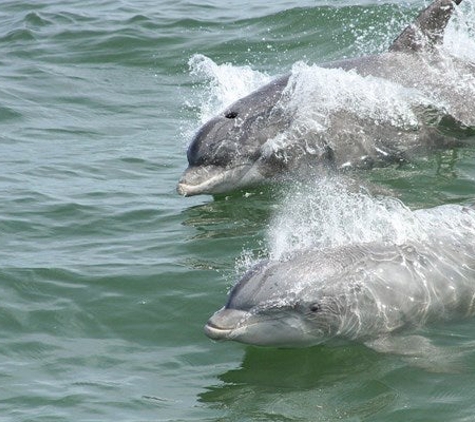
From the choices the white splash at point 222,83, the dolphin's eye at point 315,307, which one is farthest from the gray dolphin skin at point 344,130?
the dolphin's eye at point 315,307

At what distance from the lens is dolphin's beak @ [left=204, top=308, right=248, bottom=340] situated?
9.80 meters

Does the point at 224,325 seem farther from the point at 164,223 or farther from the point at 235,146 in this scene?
the point at 235,146

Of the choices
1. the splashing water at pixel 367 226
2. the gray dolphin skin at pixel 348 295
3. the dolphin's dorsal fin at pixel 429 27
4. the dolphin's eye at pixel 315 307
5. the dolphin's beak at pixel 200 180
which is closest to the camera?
the gray dolphin skin at pixel 348 295

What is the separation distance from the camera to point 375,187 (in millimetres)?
13938

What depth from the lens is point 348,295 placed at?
405 inches

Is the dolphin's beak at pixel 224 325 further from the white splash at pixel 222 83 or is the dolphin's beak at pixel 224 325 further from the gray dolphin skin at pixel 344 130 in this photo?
the white splash at pixel 222 83

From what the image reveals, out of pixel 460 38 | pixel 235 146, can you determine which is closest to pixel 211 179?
pixel 235 146

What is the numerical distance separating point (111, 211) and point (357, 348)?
15.1 ft

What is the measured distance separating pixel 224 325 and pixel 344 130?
5.39 m

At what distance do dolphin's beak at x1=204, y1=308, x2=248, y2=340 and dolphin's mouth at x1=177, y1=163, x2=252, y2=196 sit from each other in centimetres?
441

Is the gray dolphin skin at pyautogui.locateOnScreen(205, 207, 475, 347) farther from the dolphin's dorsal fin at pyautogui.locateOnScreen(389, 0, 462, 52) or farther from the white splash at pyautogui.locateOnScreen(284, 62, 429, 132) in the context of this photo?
the dolphin's dorsal fin at pyautogui.locateOnScreen(389, 0, 462, 52)

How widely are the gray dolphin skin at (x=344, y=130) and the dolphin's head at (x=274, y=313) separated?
13.7 feet

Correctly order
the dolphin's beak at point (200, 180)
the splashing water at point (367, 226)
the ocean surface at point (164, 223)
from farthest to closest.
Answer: the dolphin's beak at point (200, 180), the splashing water at point (367, 226), the ocean surface at point (164, 223)

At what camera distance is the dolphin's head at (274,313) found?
Answer: 389 inches
